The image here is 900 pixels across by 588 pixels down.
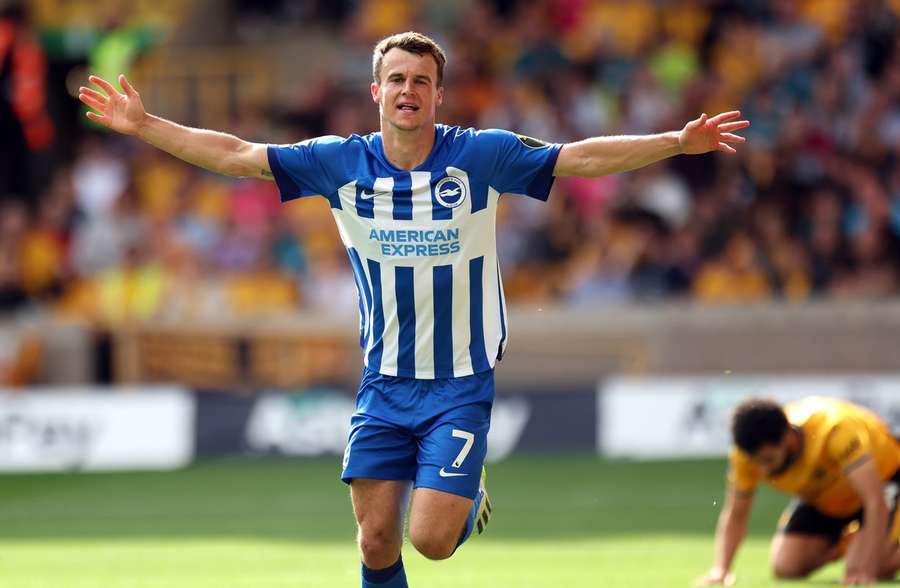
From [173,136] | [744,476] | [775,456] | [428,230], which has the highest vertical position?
[173,136]

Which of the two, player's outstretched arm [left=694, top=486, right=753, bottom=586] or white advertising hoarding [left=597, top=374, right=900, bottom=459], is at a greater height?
white advertising hoarding [left=597, top=374, right=900, bottom=459]

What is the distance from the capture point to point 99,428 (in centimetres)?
1492

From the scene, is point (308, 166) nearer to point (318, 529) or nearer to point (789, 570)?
point (789, 570)

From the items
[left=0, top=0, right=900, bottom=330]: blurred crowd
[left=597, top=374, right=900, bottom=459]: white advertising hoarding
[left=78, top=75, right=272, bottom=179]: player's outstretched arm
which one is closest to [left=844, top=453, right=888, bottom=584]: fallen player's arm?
[left=78, top=75, right=272, bottom=179]: player's outstretched arm

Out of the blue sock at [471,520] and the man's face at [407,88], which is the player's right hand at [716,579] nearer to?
the blue sock at [471,520]

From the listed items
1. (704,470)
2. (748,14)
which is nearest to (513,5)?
(748,14)

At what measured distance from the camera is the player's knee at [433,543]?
668 centimetres

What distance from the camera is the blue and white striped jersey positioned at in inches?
268

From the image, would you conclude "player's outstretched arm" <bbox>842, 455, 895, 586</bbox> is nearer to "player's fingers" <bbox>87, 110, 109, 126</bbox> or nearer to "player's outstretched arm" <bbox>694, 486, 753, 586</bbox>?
"player's outstretched arm" <bbox>694, 486, 753, 586</bbox>

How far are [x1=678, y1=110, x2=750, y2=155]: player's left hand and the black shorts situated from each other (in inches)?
131

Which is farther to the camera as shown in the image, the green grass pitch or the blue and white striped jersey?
the green grass pitch

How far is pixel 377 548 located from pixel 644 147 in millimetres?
2043

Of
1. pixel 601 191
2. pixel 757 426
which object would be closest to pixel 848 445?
pixel 757 426

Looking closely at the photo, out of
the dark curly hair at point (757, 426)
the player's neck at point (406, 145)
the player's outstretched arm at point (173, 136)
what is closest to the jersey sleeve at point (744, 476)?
the dark curly hair at point (757, 426)
